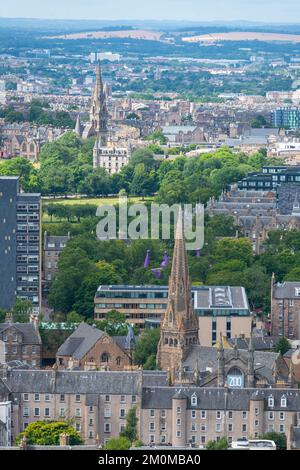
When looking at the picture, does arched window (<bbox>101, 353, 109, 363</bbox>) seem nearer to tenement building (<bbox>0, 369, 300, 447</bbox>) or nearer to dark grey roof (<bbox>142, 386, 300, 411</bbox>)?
tenement building (<bbox>0, 369, 300, 447</bbox>)

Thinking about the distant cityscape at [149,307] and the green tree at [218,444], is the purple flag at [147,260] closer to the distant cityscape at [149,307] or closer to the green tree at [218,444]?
the distant cityscape at [149,307]

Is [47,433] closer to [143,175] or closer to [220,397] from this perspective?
[220,397]

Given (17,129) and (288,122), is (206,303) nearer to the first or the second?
(17,129)

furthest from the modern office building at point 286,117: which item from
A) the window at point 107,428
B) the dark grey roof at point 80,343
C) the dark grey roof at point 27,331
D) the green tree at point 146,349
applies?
the window at point 107,428

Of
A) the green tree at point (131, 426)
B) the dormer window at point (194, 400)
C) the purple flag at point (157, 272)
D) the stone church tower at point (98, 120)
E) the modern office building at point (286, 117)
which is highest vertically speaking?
the dormer window at point (194, 400)

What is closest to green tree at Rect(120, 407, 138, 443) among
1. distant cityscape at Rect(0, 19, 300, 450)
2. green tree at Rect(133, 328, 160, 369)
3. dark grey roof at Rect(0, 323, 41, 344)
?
distant cityscape at Rect(0, 19, 300, 450)

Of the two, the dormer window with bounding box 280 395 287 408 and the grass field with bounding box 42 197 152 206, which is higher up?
the dormer window with bounding box 280 395 287 408
